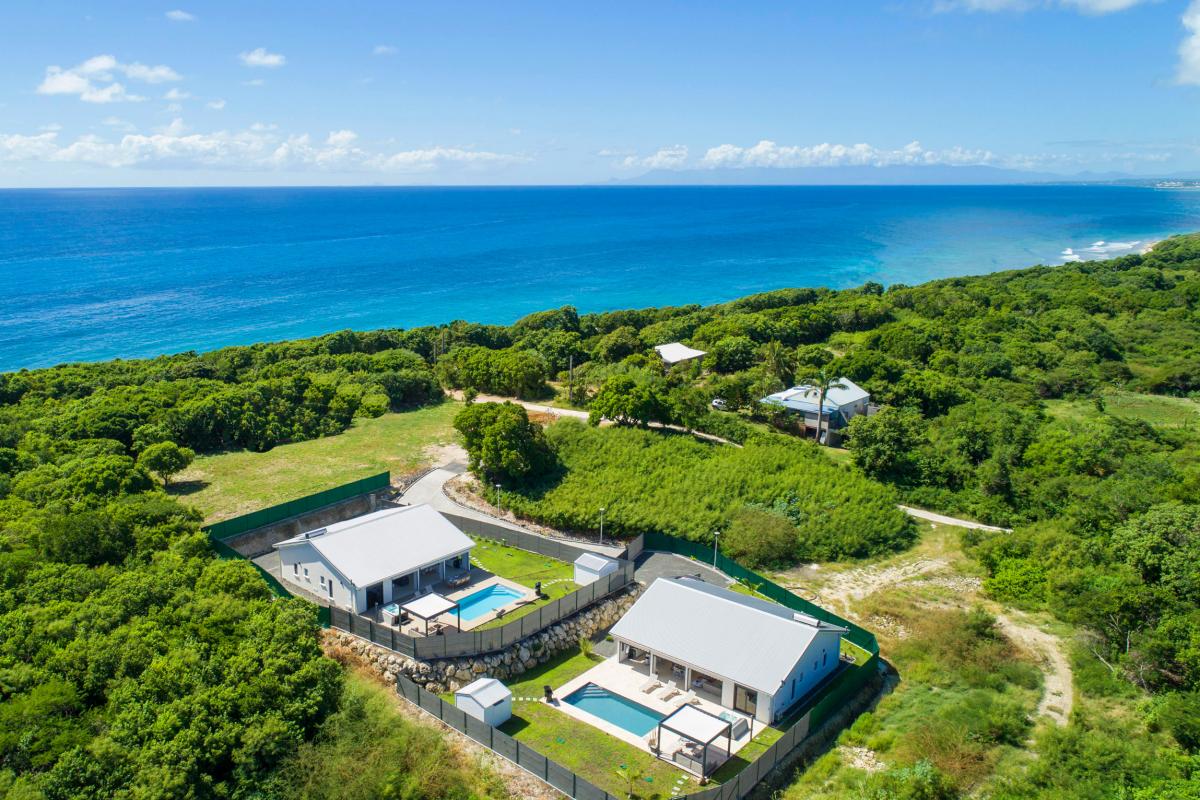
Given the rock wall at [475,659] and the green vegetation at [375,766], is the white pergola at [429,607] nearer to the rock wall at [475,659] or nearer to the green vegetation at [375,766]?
the rock wall at [475,659]

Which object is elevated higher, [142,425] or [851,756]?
[142,425]

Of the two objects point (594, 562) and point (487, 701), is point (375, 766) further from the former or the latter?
point (594, 562)

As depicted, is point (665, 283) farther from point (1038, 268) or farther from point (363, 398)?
point (363, 398)

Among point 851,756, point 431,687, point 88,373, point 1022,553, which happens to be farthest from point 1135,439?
point 88,373

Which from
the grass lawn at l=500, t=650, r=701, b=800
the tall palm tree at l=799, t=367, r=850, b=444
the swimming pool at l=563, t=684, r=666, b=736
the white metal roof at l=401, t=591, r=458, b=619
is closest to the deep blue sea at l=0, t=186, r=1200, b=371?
the tall palm tree at l=799, t=367, r=850, b=444

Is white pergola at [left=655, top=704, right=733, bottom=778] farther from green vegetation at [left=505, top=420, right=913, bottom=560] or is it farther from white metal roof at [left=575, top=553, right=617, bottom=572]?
green vegetation at [left=505, top=420, right=913, bottom=560]

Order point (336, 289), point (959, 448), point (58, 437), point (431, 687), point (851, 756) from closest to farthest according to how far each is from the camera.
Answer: point (851, 756) < point (431, 687) < point (58, 437) < point (959, 448) < point (336, 289)

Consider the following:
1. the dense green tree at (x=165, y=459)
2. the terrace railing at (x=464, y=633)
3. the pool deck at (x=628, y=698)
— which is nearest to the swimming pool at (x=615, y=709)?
the pool deck at (x=628, y=698)
